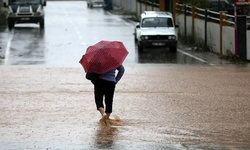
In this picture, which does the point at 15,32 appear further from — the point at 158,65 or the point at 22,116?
the point at 22,116

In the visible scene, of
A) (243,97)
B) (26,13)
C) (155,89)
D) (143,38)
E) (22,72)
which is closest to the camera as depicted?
(243,97)

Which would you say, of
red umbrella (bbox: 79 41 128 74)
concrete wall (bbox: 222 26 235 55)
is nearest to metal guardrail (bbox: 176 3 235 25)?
concrete wall (bbox: 222 26 235 55)

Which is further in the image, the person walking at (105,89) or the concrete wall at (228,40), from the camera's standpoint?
the concrete wall at (228,40)

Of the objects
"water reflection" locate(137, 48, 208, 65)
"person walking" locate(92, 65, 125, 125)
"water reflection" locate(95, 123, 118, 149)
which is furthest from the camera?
"water reflection" locate(137, 48, 208, 65)

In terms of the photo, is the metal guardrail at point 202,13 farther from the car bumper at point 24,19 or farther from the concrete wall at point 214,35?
the car bumper at point 24,19

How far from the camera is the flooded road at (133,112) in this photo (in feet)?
36.2

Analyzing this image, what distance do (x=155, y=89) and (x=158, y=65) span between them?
24.1 ft

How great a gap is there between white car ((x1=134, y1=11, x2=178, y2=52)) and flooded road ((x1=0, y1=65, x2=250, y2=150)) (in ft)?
26.6

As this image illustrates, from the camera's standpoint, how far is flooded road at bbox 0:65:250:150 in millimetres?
11031

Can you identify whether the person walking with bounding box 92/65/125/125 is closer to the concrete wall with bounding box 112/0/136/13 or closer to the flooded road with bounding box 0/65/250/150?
the flooded road with bounding box 0/65/250/150

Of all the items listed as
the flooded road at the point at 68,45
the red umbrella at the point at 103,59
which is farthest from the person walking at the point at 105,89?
the flooded road at the point at 68,45

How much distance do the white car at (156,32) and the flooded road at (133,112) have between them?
319 inches

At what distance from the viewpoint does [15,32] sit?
42.5 m

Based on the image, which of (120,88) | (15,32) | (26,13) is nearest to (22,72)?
(120,88)
